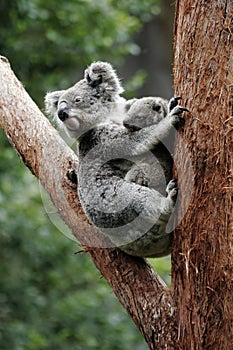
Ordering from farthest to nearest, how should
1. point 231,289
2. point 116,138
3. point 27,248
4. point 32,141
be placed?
point 27,248
point 32,141
point 116,138
point 231,289

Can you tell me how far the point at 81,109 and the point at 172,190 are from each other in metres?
0.86

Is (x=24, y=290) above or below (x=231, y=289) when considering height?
below

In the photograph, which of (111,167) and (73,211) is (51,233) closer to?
(73,211)

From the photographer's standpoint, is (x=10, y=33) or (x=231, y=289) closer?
(x=231, y=289)

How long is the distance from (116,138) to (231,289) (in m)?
1.09

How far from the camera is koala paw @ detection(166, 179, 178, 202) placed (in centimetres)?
345

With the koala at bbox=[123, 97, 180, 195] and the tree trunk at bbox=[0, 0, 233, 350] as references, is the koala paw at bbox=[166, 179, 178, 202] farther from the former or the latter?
the koala at bbox=[123, 97, 180, 195]

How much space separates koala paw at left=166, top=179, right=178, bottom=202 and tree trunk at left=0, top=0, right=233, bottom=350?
0.05 m

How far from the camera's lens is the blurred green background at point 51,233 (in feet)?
21.2

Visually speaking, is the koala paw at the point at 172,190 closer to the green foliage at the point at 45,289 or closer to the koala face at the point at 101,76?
the koala face at the point at 101,76

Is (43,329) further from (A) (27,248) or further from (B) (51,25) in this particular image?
(B) (51,25)

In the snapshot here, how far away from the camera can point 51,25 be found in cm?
673

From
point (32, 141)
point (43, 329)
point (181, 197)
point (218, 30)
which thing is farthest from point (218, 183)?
point (43, 329)

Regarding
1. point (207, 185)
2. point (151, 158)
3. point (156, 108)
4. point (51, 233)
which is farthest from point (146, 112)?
point (51, 233)
